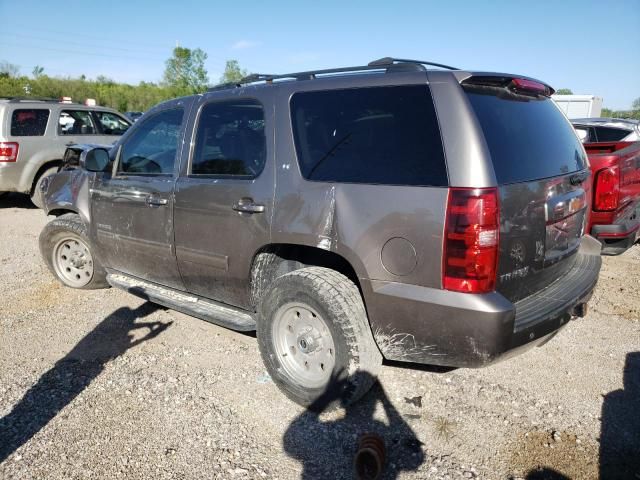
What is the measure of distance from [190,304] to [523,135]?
2571 millimetres

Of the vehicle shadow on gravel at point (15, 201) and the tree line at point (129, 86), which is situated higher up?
the tree line at point (129, 86)

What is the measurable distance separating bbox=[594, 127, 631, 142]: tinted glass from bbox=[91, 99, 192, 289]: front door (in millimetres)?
7967

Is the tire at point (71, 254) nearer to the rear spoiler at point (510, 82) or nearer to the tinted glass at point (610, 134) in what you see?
the rear spoiler at point (510, 82)

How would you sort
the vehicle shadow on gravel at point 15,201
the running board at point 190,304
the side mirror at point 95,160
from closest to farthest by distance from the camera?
the running board at point 190,304, the side mirror at point 95,160, the vehicle shadow on gravel at point 15,201

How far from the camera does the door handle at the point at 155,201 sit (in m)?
3.58

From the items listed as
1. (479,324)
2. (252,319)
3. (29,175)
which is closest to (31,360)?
(252,319)

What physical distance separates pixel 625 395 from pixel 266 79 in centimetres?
316

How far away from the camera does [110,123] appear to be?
1020 centimetres

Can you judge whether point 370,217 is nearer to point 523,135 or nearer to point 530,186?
point 530,186

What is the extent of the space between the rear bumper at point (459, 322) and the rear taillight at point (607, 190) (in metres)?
1.98

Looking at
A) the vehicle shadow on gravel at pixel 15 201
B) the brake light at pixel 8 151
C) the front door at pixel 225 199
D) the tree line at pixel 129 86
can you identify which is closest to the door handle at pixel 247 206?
the front door at pixel 225 199

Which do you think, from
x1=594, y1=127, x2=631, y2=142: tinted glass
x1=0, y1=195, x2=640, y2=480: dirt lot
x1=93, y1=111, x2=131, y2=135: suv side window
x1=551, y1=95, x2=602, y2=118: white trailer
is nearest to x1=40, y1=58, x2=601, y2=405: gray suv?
x1=0, y1=195, x2=640, y2=480: dirt lot

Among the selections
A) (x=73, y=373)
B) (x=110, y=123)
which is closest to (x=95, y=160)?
(x=73, y=373)

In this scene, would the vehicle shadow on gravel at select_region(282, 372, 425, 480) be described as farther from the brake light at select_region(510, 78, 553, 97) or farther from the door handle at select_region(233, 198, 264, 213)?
the brake light at select_region(510, 78, 553, 97)
